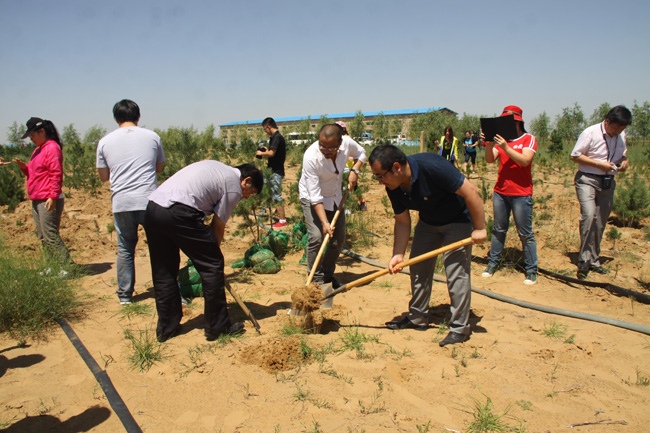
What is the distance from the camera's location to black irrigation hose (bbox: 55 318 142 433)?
7.42 feet

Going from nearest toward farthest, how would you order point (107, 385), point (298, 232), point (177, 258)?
1. point (107, 385)
2. point (177, 258)
3. point (298, 232)

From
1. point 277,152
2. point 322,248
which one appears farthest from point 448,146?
point 322,248

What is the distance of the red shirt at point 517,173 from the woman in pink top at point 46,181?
15.6 ft

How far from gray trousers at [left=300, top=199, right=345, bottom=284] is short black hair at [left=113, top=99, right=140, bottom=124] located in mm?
1739

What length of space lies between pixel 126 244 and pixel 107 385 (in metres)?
1.54

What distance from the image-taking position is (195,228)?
2.96 metres

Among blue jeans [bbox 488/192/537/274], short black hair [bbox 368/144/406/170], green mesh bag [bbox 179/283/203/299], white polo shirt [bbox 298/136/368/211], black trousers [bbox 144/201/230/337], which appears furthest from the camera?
blue jeans [bbox 488/192/537/274]

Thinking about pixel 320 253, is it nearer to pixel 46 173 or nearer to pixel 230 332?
pixel 230 332

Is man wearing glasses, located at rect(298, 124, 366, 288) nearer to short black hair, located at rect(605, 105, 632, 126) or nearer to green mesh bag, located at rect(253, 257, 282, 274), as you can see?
green mesh bag, located at rect(253, 257, 282, 274)

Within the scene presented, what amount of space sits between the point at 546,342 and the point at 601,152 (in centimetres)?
244

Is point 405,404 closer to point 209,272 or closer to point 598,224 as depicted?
point 209,272

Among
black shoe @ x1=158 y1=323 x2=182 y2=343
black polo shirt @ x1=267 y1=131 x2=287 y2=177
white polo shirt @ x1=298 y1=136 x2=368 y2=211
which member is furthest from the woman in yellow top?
black shoe @ x1=158 y1=323 x2=182 y2=343

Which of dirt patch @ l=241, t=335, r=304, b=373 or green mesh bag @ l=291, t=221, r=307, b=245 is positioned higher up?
green mesh bag @ l=291, t=221, r=307, b=245

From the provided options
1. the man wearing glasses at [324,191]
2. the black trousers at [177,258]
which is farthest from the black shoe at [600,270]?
the black trousers at [177,258]
